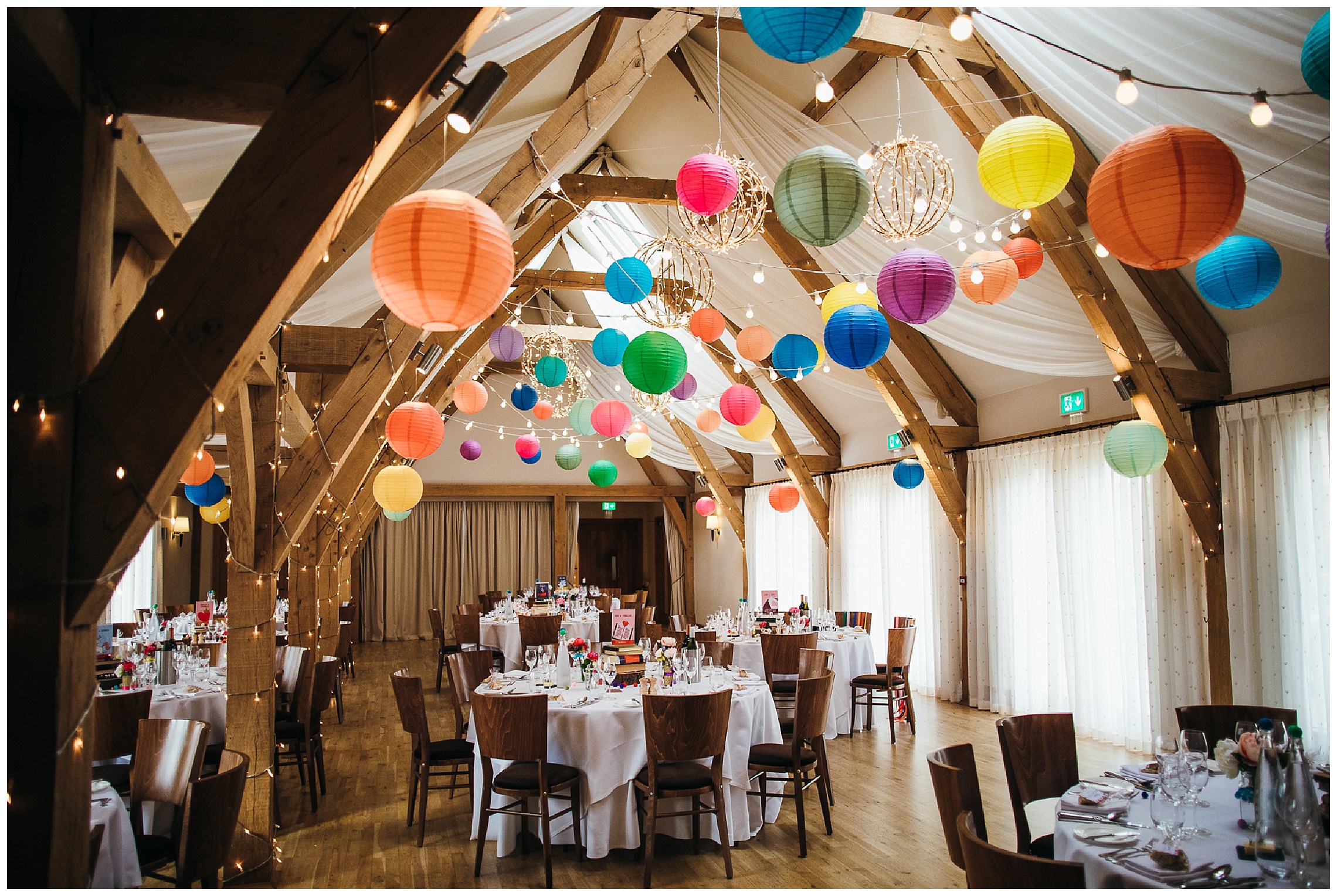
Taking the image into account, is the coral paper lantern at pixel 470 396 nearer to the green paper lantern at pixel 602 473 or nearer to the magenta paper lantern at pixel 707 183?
the green paper lantern at pixel 602 473

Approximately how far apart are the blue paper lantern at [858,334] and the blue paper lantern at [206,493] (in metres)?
6.41

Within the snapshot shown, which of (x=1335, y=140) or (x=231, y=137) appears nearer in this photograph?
(x=1335, y=140)

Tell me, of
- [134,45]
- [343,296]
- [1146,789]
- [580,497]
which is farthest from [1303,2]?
[580,497]

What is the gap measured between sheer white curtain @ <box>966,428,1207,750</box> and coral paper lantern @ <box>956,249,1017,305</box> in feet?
9.70

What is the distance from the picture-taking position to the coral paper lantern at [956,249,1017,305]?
4633 millimetres

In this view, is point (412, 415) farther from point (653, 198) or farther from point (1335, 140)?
point (1335, 140)

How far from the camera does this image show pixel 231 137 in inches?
115

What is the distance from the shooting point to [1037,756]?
3.65 meters

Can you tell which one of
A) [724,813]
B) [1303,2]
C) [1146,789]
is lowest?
[724,813]

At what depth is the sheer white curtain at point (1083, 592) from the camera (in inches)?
250

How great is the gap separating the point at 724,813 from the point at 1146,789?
2.04m

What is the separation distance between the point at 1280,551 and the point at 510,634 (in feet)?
26.1

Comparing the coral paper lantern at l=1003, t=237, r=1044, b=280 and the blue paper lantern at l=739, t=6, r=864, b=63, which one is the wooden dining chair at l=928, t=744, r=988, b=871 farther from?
the coral paper lantern at l=1003, t=237, r=1044, b=280

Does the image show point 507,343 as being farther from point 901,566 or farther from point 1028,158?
point 901,566
